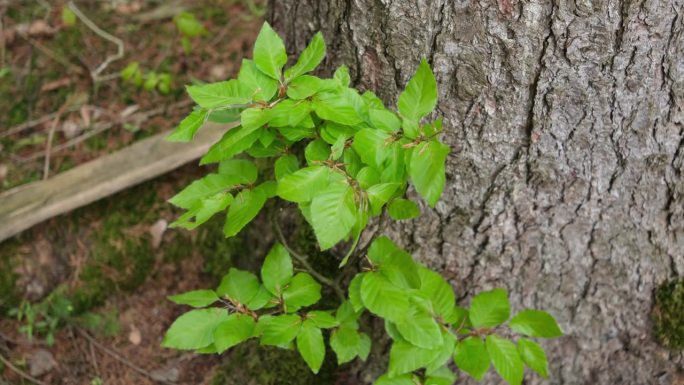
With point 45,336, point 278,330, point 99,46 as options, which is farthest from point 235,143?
point 99,46

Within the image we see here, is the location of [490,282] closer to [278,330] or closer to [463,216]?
[463,216]

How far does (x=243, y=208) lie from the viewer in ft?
5.57

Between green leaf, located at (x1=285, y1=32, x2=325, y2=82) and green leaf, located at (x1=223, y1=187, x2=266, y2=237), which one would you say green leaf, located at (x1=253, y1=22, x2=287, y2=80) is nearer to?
green leaf, located at (x1=285, y1=32, x2=325, y2=82)

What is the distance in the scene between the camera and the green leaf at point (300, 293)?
1.90 meters

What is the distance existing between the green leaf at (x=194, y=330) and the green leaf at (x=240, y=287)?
0.08 meters

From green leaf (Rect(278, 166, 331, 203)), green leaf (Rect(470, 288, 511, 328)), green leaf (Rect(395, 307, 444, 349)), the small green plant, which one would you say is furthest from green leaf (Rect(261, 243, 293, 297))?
green leaf (Rect(470, 288, 511, 328))

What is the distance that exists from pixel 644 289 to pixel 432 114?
43.2 inches

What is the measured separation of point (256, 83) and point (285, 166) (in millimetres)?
285

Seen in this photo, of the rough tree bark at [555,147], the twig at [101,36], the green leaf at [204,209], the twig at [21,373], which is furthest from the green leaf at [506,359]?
the twig at [101,36]

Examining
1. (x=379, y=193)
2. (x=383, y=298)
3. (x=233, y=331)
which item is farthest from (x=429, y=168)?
(x=233, y=331)

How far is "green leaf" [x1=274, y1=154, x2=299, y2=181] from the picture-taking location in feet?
5.73

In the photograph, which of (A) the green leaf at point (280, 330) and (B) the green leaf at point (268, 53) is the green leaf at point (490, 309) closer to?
(A) the green leaf at point (280, 330)

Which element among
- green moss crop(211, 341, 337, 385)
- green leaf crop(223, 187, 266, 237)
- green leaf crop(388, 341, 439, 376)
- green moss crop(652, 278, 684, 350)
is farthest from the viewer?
green moss crop(211, 341, 337, 385)

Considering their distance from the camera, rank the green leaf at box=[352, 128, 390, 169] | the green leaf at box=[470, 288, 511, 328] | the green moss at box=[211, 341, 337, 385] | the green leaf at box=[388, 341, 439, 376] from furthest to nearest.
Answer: the green moss at box=[211, 341, 337, 385] → the green leaf at box=[470, 288, 511, 328] → the green leaf at box=[388, 341, 439, 376] → the green leaf at box=[352, 128, 390, 169]
